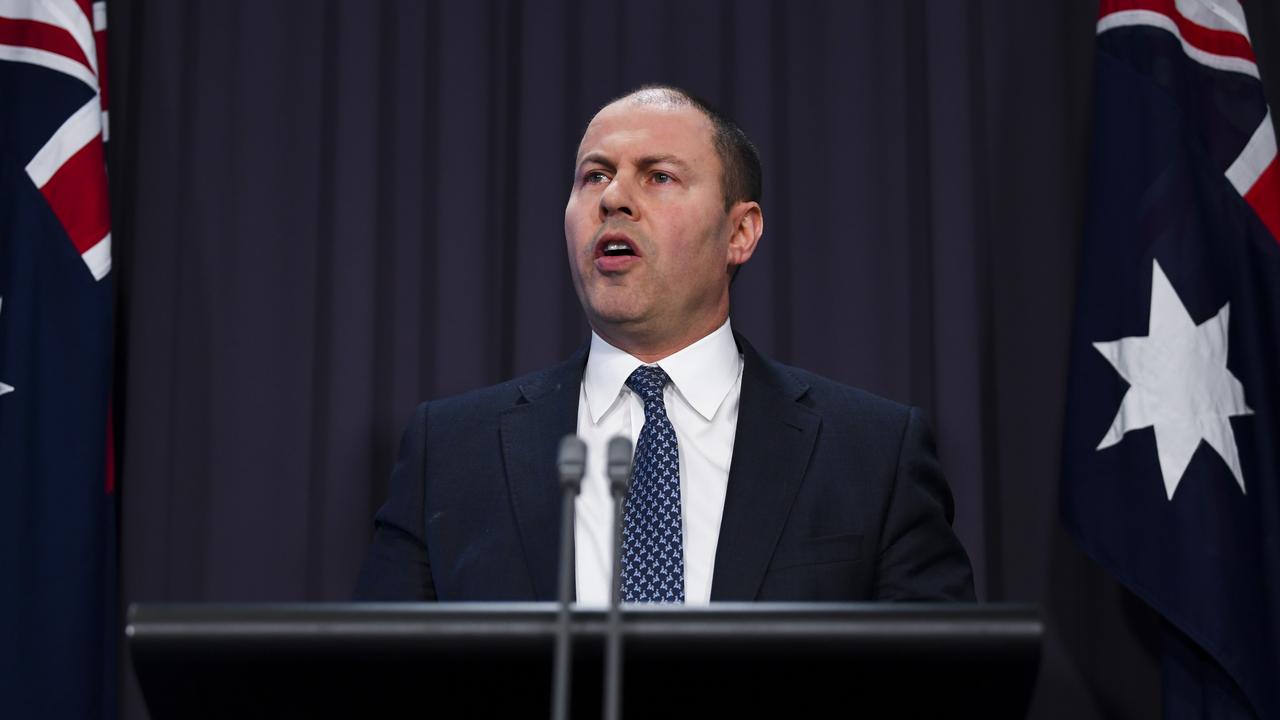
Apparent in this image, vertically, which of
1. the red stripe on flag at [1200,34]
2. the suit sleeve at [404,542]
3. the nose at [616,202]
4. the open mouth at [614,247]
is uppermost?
the red stripe on flag at [1200,34]

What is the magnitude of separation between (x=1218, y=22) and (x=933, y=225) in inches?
29.8

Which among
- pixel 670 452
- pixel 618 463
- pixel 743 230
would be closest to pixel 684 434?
pixel 670 452

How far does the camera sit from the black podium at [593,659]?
1.03 metres

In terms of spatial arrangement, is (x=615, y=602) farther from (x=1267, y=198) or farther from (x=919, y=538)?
(x=1267, y=198)

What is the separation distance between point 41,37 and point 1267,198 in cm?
269

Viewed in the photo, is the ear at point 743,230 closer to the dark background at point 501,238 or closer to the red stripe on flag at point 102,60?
Result: the dark background at point 501,238

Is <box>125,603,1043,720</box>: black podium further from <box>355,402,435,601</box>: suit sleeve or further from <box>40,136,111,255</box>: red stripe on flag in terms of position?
<box>40,136,111,255</box>: red stripe on flag

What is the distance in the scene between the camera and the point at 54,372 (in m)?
2.60

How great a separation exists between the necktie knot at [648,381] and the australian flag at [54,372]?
4.02ft

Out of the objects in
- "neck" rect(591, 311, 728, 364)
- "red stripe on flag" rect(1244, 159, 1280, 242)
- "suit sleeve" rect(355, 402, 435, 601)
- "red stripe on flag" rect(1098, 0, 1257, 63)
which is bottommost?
"suit sleeve" rect(355, 402, 435, 601)

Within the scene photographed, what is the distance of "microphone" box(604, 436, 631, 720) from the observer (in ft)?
3.11

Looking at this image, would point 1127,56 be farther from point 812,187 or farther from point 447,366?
point 447,366

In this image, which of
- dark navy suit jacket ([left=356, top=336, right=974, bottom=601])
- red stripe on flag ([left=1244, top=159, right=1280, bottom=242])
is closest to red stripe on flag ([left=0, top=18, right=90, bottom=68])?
dark navy suit jacket ([left=356, top=336, right=974, bottom=601])

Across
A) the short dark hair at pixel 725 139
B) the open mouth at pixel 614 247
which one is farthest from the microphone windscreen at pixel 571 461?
the short dark hair at pixel 725 139
